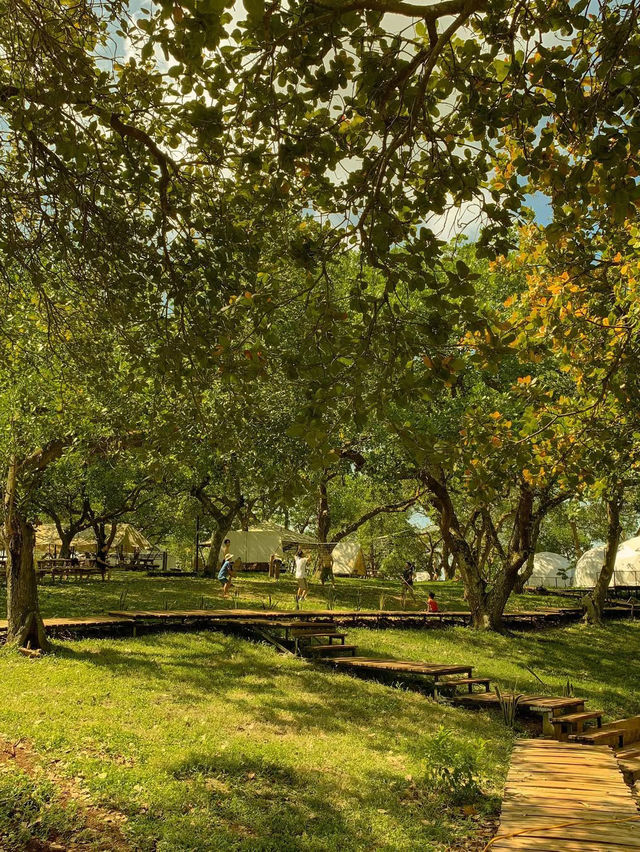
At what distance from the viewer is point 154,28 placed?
4523mm

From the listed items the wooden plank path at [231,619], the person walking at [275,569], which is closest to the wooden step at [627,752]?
the wooden plank path at [231,619]

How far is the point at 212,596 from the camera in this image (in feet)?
70.5

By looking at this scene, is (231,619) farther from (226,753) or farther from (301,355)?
(301,355)

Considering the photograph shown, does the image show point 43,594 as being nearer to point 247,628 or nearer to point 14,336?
point 247,628

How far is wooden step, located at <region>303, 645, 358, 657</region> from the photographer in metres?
13.8

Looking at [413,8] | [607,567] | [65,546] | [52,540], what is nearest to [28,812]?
[413,8]

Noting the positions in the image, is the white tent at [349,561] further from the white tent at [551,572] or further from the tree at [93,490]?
the tree at [93,490]

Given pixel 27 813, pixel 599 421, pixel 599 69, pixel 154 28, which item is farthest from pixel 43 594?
pixel 599 69

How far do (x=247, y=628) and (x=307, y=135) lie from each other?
13.0 metres

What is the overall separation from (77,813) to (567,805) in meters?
4.17

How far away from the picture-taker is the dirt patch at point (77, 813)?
17.5 ft

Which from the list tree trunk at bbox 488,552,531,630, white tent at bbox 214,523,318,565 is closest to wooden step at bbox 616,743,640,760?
tree trunk at bbox 488,552,531,630

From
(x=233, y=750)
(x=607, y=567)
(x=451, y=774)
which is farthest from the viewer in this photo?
(x=607, y=567)

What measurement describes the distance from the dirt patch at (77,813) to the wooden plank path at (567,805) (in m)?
3.06
